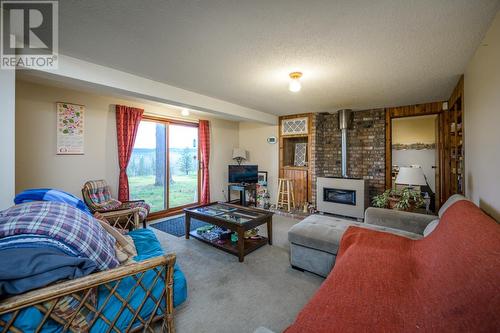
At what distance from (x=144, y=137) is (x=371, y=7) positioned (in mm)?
4043

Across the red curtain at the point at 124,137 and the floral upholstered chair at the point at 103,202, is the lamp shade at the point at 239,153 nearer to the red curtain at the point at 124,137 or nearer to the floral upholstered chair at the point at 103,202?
the red curtain at the point at 124,137

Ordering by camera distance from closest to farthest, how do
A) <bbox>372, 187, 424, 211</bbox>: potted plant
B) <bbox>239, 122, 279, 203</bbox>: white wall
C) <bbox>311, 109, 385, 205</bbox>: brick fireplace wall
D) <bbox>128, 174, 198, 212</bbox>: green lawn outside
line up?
<bbox>372, 187, 424, 211</bbox>: potted plant → <bbox>128, 174, 198, 212</bbox>: green lawn outside → <bbox>311, 109, 385, 205</bbox>: brick fireplace wall → <bbox>239, 122, 279, 203</bbox>: white wall

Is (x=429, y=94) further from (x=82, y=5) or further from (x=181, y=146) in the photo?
(x=181, y=146)

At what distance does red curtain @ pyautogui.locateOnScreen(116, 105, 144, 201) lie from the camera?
146 inches

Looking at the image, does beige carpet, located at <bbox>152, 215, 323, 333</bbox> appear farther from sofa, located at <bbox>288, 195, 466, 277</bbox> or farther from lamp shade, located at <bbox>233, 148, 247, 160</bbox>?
lamp shade, located at <bbox>233, 148, 247, 160</bbox>

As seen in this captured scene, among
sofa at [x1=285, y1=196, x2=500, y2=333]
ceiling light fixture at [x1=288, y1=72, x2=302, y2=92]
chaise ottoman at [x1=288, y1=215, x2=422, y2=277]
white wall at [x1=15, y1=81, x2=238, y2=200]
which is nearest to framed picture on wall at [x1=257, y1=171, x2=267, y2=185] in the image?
white wall at [x1=15, y1=81, x2=238, y2=200]

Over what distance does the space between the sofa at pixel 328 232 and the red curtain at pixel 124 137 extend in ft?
9.90

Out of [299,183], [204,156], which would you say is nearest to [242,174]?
[204,156]

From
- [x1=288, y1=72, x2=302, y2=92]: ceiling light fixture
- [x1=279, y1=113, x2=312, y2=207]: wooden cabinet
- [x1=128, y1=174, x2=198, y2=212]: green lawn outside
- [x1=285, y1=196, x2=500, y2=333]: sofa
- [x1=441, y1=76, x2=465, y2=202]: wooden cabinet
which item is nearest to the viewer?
[x1=285, y1=196, x2=500, y2=333]: sofa

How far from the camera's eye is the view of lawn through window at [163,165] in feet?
13.7

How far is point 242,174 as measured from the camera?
5273 millimetres

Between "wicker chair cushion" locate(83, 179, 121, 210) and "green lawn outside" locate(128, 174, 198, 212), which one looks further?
"green lawn outside" locate(128, 174, 198, 212)

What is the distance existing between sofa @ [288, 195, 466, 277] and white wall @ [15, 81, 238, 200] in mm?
3259

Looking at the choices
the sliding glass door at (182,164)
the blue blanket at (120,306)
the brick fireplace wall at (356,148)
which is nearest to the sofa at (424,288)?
the blue blanket at (120,306)
